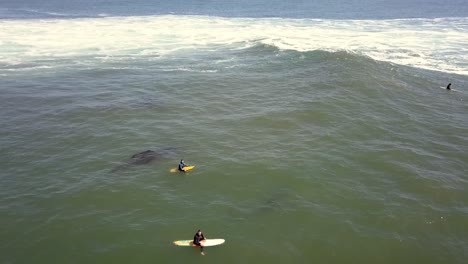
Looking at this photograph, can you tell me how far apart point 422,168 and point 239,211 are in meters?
16.9

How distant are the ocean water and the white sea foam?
1.02 m

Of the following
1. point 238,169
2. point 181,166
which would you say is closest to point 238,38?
point 238,169

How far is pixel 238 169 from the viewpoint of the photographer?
1270 inches

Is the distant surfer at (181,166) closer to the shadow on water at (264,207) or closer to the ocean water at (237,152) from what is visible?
the ocean water at (237,152)

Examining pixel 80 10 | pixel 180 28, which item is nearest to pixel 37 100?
Result: pixel 180 28

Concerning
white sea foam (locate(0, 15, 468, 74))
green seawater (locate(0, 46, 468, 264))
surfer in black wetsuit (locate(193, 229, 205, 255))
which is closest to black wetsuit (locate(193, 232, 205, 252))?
surfer in black wetsuit (locate(193, 229, 205, 255))

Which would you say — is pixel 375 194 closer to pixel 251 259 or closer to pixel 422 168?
pixel 422 168

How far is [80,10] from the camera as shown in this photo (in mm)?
150000

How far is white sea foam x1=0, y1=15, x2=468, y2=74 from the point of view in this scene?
71.1 metres

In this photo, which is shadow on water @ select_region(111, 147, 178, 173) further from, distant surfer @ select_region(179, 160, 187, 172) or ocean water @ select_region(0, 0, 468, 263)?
distant surfer @ select_region(179, 160, 187, 172)

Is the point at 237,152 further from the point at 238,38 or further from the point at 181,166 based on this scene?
the point at 238,38

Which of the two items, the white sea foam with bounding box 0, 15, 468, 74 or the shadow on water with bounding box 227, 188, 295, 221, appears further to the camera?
the white sea foam with bounding box 0, 15, 468, 74

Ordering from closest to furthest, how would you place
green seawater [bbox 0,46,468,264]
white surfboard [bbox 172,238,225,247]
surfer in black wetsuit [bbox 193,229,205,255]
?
surfer in black wetsuit [bbox 193,229,205,255], white surfboard [bbox 172,238,225,247], green seawater [bbox 0,46,468,264]

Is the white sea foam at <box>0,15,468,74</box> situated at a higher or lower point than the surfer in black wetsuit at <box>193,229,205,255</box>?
higher
